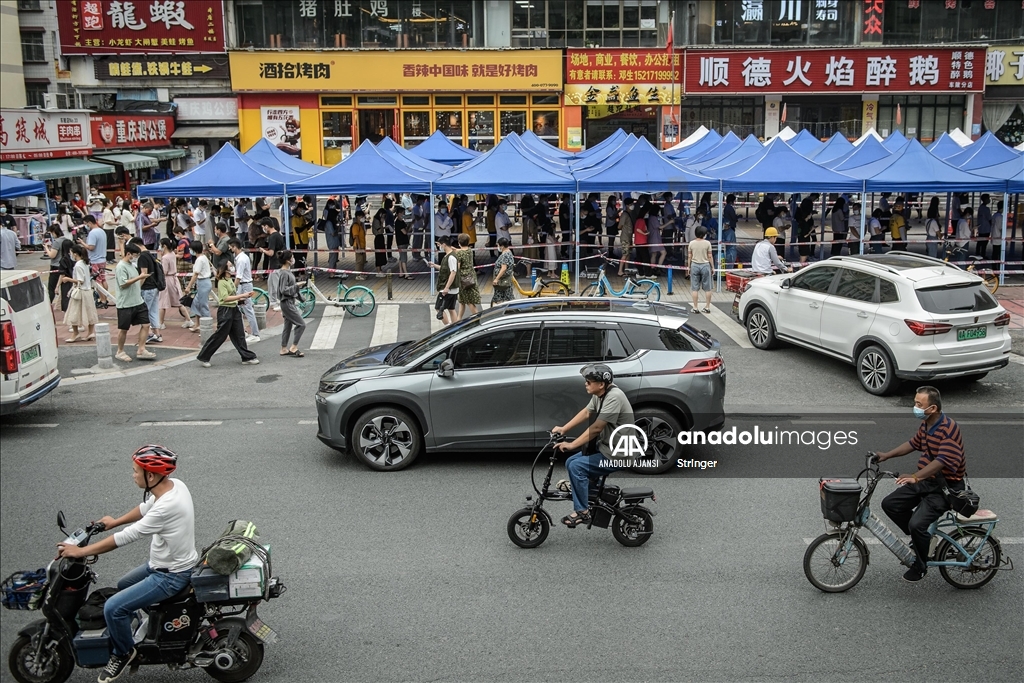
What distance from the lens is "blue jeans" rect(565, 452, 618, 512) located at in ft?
24.5

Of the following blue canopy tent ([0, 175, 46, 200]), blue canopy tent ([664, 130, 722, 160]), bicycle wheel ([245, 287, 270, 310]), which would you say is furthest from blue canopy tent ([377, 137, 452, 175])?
blue canopy tent ([0, 175, 46, 200])

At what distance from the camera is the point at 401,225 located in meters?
23.3

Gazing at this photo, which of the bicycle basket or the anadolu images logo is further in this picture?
the anadolu images logo

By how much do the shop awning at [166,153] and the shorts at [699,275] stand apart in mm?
28584

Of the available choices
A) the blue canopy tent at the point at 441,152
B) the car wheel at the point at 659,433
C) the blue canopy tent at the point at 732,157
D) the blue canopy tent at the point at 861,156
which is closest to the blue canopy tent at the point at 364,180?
the blue canopy tent at the point at 441,152

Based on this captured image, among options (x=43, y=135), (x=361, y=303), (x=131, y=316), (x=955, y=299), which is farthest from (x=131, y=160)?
(x=955, y=299)

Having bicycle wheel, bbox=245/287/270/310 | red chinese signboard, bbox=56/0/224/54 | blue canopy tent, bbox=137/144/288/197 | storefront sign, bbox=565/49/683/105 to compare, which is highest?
red chinese signboard, bbox=56/0/224/54

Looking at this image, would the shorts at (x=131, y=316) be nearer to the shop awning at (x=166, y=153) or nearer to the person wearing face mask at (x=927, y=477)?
the person wearing face mask at (x=927, y=477)

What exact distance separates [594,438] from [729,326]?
984cm

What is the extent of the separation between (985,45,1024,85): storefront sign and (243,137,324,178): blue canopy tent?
3196cm

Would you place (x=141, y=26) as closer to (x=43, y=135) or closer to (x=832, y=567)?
(x=43, y=135)

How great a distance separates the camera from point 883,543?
22.5ft

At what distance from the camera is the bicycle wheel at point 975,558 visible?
680 centimetres

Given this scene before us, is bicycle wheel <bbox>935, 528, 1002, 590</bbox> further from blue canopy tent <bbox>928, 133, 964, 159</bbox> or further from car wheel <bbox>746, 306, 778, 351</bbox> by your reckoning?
blue canopy tent <bbox>928, 133, 964, 159</bbox>
